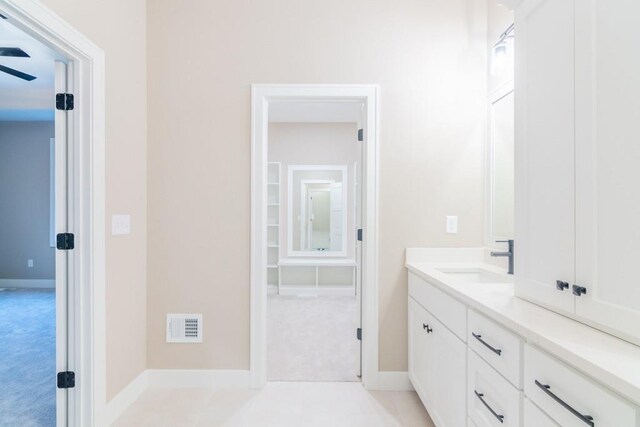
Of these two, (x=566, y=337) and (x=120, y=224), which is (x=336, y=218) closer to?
(x=120, y=224)

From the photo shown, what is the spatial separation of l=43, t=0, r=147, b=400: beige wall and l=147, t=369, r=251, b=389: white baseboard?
0.54 ft

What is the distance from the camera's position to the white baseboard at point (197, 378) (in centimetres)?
234

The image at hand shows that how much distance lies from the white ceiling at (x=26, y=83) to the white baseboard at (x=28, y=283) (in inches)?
100

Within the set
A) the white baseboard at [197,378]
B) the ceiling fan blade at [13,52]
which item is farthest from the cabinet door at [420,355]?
the ceiling fan blade at [13,52]

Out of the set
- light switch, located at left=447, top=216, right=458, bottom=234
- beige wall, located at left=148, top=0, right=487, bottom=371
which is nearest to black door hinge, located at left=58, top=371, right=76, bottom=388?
beige wall, located at left=148, top=0, right=487, bottom=371

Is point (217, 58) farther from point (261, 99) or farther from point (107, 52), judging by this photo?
point (107, 52)

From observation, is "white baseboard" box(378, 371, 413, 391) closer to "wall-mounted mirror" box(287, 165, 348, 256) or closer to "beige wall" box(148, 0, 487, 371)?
"beige wall" box(148, 0, 487, 371)

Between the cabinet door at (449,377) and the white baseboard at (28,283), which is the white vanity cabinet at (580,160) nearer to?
the cabinet door at (449,377)

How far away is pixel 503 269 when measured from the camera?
2.10m

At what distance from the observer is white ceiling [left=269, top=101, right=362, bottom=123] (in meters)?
4.26

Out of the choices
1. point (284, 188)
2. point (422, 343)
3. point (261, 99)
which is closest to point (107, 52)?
point (261, 99)

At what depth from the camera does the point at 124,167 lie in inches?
83.1

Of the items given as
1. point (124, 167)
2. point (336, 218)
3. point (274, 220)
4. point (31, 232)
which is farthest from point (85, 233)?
point (31, 232)

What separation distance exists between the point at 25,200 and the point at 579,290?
693 cm
